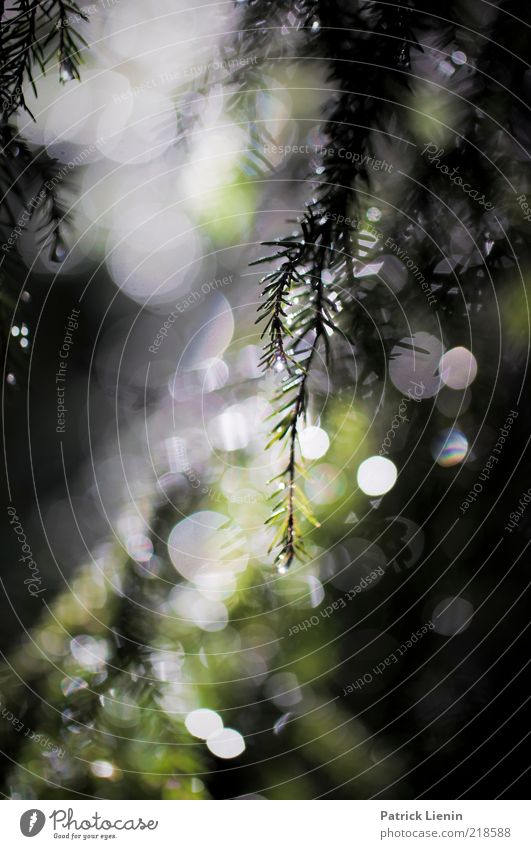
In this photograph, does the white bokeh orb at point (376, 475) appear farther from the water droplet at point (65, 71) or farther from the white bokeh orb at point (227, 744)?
Answer: the water droplet at point (65, 71)

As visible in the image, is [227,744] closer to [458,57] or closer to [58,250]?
[58,250]

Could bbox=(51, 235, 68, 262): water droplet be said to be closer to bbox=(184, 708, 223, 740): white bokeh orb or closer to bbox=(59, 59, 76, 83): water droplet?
bbox=(59, 59, 76, 83): water droplet

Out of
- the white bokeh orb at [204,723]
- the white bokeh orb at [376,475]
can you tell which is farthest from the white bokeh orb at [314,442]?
the white bokeh orb at [204,723]

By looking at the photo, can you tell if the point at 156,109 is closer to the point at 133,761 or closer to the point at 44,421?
the point at 44,421

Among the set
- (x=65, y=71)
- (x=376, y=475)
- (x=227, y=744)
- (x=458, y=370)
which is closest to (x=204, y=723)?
(x=227, y=744)

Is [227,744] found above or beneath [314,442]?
beneath

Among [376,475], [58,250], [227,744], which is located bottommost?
[227,744]

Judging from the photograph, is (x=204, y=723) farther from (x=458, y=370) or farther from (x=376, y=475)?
(x=458, y=370)

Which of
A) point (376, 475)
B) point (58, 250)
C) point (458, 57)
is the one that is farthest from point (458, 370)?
point (58, 250)

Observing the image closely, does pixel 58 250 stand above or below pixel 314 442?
above
